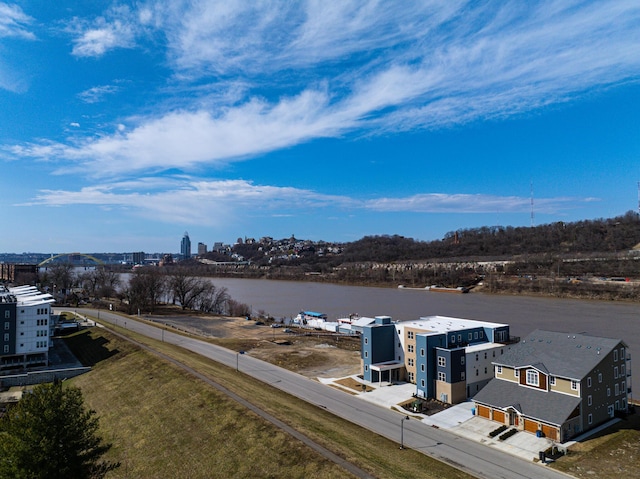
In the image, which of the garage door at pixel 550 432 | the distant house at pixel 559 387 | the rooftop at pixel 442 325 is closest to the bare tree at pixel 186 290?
the rooftop at pixel 442 325

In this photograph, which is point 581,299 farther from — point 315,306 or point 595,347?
point 595,347

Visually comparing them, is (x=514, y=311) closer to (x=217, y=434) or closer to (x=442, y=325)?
(x=442, y=325)

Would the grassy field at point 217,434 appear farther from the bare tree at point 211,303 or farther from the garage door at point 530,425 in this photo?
the bare tree at point 211,303

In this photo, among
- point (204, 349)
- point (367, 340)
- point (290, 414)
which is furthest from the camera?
point (204, 349)

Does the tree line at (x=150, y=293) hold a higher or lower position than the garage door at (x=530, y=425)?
higher

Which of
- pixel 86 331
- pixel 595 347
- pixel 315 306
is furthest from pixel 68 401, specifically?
pixel 315 306
